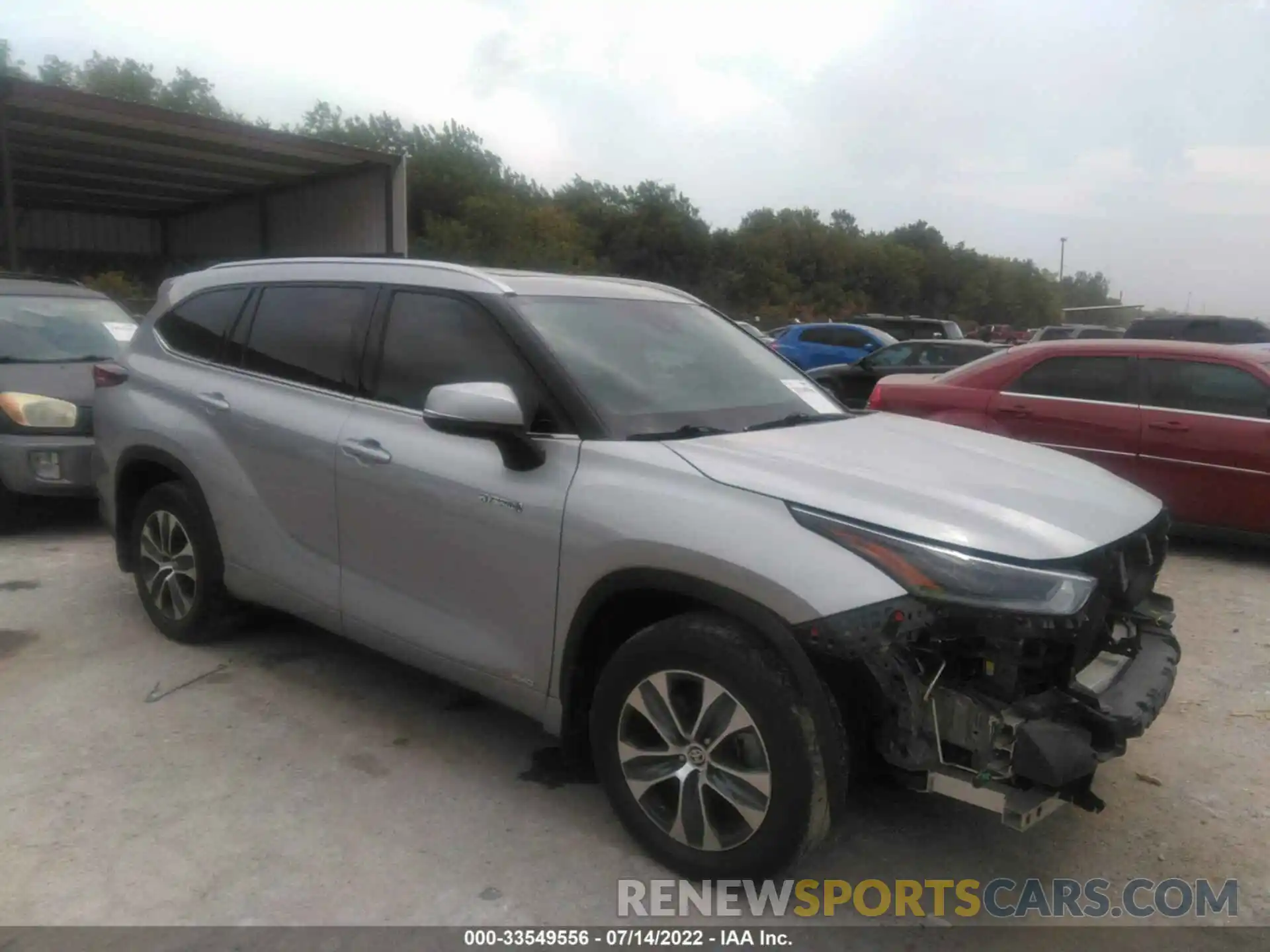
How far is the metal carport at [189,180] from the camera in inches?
547

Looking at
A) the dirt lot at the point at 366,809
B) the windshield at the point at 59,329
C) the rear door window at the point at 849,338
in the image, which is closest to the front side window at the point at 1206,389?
the dirt lot at the point at 366,809

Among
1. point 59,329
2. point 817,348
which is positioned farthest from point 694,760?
point 817,348

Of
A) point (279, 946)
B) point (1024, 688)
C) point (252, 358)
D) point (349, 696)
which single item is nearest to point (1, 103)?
point (252, 358)

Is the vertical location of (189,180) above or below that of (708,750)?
above

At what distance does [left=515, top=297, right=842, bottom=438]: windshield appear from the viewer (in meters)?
3.27

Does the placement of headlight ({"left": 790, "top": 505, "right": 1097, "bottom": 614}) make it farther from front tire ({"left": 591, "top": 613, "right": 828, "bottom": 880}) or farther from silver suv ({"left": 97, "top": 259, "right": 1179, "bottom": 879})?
front tire ({"left": 591, "top": 613, "right": 828, "bottom": 880})

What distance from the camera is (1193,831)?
328 cm

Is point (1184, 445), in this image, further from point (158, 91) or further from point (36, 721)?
point (158, 91)

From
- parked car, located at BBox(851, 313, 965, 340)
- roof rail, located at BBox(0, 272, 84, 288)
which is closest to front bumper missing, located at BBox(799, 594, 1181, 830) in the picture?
roof rail, located at BBox(0, 272, 84, 288)

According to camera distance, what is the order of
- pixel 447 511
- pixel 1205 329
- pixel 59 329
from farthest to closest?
pixel 1205 329
pixel 59 329
pixel 447 511

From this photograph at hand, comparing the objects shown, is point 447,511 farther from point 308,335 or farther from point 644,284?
point 644,284

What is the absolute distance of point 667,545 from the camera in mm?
2756

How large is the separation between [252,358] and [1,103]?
1163cm

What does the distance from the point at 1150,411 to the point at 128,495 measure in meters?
6.29
